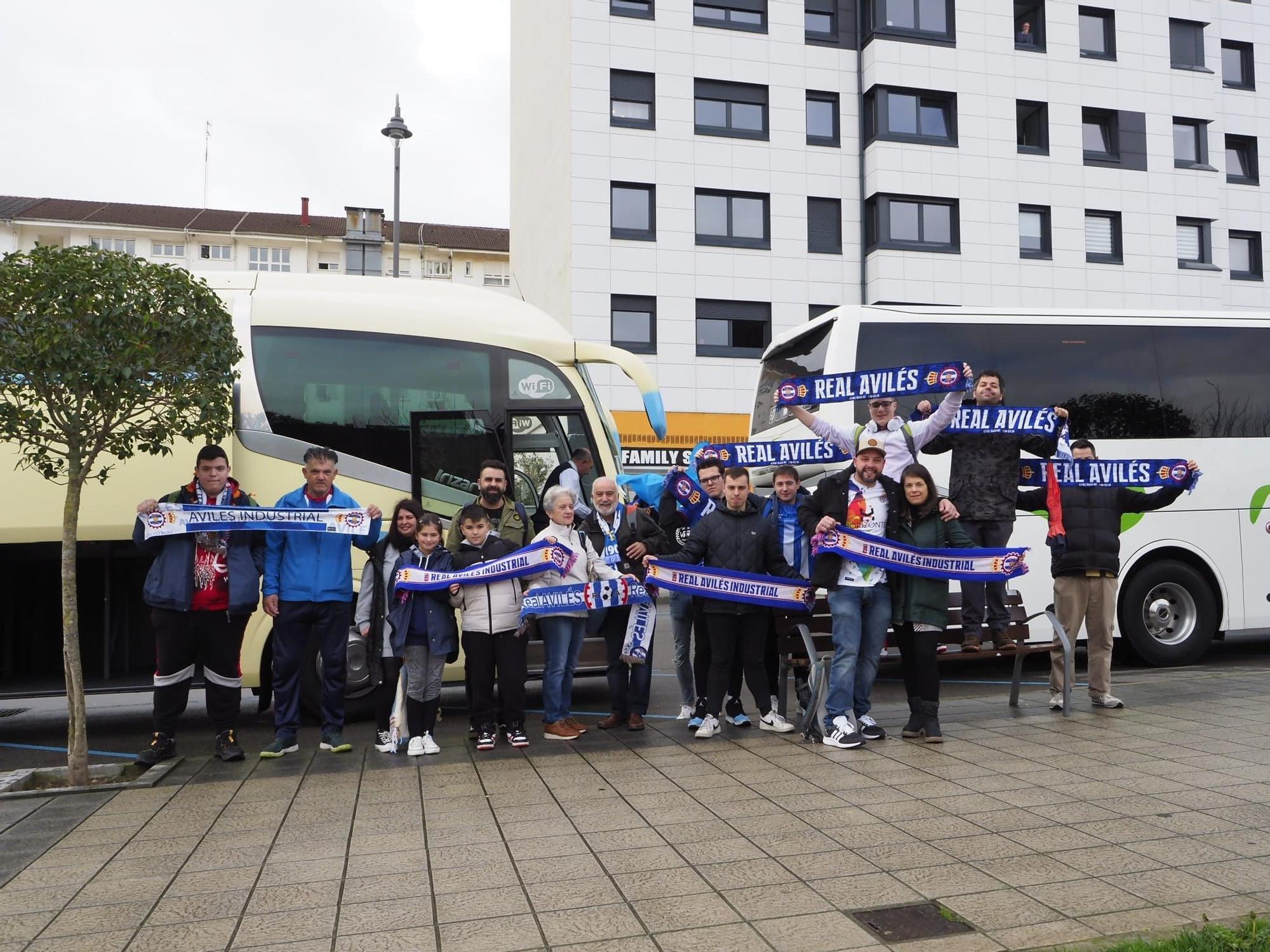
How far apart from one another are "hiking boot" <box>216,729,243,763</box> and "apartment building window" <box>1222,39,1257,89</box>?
3676 centimetres

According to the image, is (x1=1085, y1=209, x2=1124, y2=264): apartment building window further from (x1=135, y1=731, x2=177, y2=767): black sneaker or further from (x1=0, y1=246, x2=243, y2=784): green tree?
(x1=135, y1=731, x2=177, y2=767): black sneaker

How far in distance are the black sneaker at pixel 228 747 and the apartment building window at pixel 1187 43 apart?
34.3 m

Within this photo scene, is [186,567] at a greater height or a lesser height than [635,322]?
lesser

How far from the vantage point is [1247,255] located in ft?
106

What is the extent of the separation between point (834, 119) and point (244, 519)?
26.2m

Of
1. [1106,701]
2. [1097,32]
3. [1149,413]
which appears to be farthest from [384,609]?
[1097,32]

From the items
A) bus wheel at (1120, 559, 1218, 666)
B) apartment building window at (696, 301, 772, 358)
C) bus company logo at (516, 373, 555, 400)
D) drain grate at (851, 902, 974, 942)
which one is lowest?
drain grate at (851, 902, 974, 942)

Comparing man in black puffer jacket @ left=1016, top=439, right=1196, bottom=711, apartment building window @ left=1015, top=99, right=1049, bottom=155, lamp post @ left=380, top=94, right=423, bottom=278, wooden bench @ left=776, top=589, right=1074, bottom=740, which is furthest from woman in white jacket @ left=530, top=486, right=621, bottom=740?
apartment building window @ left=1015, top=99, right=1049, bottom=155

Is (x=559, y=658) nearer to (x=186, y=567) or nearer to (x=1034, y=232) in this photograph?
(x=186, y=567)

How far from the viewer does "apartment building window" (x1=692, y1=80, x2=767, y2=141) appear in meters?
28.3

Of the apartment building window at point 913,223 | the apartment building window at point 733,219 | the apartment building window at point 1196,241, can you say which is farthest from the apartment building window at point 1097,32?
the apartment building window at point 733,219

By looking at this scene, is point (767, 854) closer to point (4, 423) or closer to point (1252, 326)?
point (4, 423)

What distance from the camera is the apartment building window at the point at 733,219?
91.9ft

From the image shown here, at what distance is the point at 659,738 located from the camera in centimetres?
718
